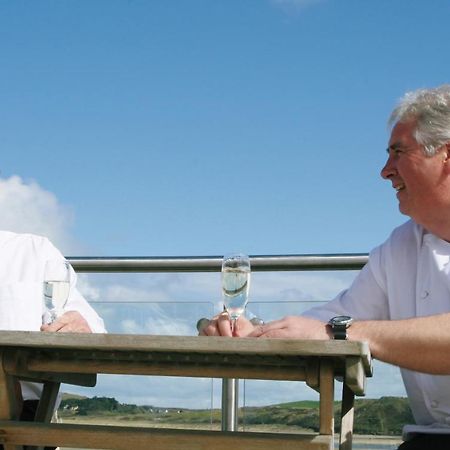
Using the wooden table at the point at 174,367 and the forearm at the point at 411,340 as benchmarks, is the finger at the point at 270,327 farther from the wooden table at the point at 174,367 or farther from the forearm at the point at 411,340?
the forearm at the point at 411,340

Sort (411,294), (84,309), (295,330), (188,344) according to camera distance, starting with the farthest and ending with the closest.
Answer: (84,309), (411,294), (295,330), (188,344)

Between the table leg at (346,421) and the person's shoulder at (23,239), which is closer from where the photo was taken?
the table leg at (346,421)

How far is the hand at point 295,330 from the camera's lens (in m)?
2.11

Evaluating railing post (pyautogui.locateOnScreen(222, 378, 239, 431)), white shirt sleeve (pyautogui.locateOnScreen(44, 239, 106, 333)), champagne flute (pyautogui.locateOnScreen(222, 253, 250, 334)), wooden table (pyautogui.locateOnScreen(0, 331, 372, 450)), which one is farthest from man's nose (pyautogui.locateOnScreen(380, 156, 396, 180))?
railing post (pyautogui.locateOnScreen(222, 378, 239, 431))

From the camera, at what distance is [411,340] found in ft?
7.12

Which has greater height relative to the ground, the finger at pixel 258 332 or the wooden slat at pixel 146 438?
the finger at pixel 258 332

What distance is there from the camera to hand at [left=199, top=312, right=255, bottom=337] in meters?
2.34

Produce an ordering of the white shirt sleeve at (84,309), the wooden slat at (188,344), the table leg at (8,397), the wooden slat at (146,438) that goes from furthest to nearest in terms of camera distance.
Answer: the white shirt sleeve at (84,309) < the table leg at (8,397) < the wooden slat at (146,438) < the wooden slat at (188,344)

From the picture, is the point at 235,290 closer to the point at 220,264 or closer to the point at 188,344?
the point at 188,344

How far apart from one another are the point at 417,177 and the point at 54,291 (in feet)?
3.75

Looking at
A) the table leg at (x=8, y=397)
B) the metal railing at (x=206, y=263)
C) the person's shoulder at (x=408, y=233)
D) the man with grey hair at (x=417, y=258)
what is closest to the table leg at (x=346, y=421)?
the man with grey hair at (x=417, y=258)

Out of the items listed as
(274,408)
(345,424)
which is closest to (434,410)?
(345,424)

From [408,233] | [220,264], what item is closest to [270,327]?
[408,233]

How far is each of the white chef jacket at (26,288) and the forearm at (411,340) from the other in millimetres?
1020
